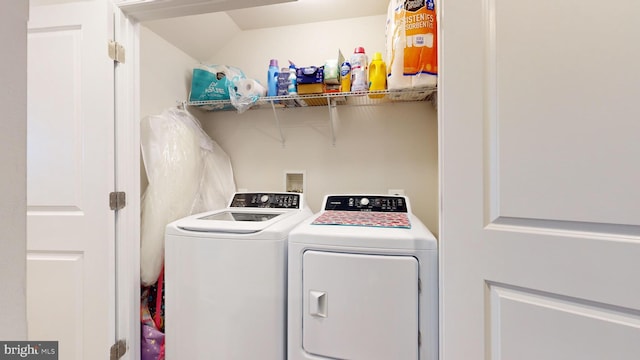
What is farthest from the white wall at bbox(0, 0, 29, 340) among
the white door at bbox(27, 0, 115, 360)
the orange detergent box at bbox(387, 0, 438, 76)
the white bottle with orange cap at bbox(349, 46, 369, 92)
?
the white bottle with orange cap at bbox(349, 46, 369, 92)

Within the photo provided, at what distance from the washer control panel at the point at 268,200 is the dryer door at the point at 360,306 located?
2.50 ft

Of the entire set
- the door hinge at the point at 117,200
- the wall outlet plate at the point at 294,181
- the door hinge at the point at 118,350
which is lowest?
the door hinge at the point at 118,350

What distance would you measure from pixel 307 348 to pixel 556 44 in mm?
1453

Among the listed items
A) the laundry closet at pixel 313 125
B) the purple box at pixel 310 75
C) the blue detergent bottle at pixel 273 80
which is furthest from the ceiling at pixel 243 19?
the purple box at pixel 310 75

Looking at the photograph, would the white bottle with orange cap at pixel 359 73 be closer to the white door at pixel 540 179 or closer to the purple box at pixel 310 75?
the purple box at pixel 310 75

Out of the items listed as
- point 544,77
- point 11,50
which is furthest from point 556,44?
point 11,50

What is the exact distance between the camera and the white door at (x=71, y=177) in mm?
1318

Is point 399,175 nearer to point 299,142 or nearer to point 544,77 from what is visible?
point 299,142

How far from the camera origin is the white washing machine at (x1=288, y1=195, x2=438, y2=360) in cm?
112

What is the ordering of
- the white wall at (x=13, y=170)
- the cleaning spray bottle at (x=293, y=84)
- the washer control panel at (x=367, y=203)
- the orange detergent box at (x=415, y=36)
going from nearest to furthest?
the white wall at (x=13, y=170)
the orange detergent box at (x=415, y=36)
the washer control panel at (x=367, y=203)
the cleaning spray bottle at (x=293, y=84)

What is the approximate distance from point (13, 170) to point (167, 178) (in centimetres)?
142

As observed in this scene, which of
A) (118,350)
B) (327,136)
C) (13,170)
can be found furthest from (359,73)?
(118,350)

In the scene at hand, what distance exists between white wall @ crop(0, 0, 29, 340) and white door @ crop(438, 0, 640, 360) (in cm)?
100

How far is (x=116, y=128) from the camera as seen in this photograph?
4.59ft
